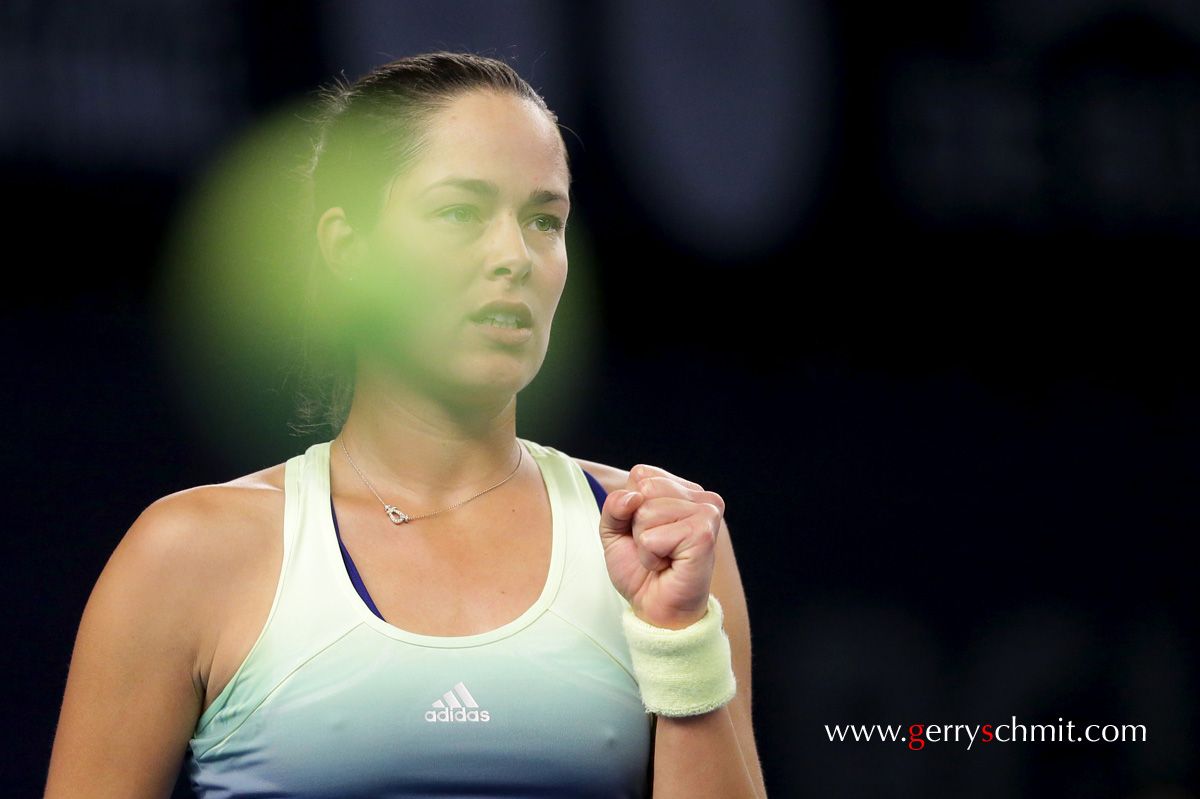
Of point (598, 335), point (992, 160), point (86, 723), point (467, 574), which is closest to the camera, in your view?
point (86, 723)

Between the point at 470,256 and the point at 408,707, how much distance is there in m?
0.45

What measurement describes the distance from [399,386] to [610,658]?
0.36 m

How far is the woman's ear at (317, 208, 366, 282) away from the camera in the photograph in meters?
1.29

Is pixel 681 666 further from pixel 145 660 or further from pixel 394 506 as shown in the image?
pixel 145 660

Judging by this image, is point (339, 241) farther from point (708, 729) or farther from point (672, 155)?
point (672, 155)

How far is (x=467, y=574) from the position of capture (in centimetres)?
123

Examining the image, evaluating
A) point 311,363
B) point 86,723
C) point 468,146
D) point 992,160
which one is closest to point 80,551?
point 311,363

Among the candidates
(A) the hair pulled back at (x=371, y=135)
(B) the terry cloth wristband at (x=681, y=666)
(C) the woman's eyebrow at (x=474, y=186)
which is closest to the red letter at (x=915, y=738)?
(B) the terry cloth wristband at (x=681, y=666)

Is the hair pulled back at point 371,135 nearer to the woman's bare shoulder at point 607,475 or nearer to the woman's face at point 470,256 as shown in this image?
the woman's face at point 470,256

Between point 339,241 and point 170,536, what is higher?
point 339,241

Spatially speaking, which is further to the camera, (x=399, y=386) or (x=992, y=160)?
(x=992, y=160)

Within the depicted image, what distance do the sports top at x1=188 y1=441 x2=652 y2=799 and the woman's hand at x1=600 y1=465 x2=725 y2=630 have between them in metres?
0.08

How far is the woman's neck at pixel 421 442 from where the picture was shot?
1298 millimetres

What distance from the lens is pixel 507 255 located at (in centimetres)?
122
